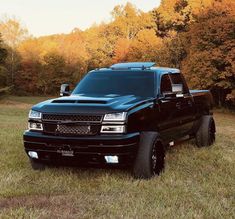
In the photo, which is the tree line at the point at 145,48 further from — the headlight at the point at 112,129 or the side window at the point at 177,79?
the headlight at the point at 112,129

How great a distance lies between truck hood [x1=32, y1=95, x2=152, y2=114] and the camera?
6855 millimetres

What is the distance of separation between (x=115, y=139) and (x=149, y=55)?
42.5 meters

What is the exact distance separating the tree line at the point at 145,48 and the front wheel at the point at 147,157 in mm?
28030

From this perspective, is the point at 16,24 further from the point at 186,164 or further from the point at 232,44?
the point at 186,164

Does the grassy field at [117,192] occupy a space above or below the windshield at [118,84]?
below

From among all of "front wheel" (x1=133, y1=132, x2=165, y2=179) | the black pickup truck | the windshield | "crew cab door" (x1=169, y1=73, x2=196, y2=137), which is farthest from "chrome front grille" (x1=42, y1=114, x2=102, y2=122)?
"crew cab door" (x1=169, y1=73, x2=196, y2=137)

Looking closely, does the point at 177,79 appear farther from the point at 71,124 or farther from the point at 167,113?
the point at 71,124

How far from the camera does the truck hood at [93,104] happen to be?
270 inches

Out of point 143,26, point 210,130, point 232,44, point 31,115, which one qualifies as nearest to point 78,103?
point 31,115

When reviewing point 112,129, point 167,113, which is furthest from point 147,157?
point 167,113

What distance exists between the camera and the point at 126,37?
59312mm

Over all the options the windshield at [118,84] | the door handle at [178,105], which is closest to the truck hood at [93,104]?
the windshield at [118,84]

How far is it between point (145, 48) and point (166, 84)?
4247 centimetres

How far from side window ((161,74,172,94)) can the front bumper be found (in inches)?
68.1
